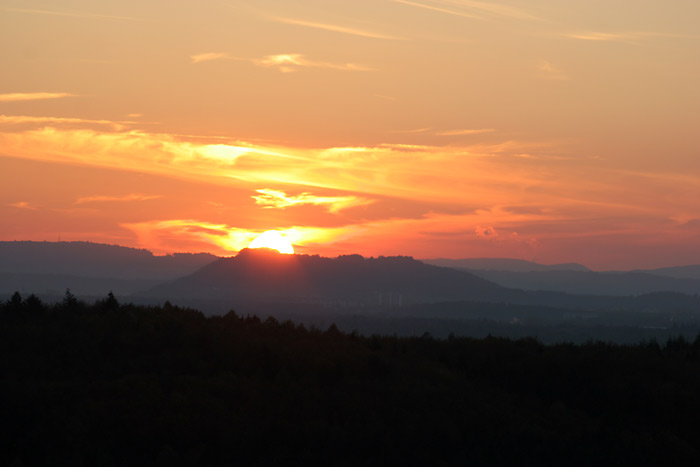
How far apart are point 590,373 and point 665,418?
346 centimetres

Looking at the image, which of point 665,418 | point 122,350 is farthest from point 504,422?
point 122,350

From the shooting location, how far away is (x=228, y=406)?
23.8 meters

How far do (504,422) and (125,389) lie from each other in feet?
34.3

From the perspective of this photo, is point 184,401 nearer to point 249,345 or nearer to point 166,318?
point 249,345

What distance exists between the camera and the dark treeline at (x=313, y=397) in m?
21.9

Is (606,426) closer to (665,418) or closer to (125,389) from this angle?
(665,418)

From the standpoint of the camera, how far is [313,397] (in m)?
24.8

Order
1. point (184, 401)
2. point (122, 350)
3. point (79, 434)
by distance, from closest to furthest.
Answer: point (79, 434) → point (184, 401) → point (122, 350)

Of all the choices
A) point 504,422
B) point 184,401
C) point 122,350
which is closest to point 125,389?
point 184,401

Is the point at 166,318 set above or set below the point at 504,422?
above

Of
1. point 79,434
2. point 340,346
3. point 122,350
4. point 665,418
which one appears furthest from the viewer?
point 340,346

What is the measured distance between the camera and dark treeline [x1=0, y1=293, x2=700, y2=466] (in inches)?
863

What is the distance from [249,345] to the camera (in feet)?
94.4

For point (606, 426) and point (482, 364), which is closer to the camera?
point (606, 426)
